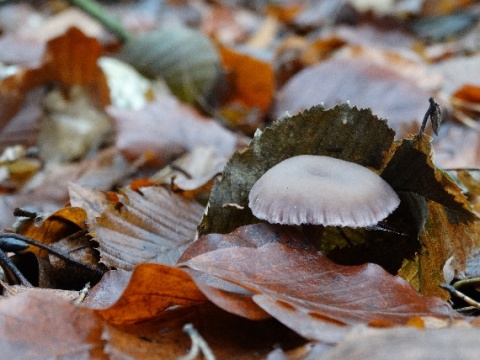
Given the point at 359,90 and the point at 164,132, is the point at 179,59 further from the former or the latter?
the point at 359,90

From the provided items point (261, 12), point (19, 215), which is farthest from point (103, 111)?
point (261, 12)

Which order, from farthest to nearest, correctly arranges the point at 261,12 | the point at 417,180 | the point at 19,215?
the point at 261,12, the point at 19,215, the point at 417,180

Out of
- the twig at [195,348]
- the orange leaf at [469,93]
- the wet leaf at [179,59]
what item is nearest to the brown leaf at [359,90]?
the orange leaf at [469,93]

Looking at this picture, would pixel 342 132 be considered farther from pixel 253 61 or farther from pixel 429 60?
pixel 429 60

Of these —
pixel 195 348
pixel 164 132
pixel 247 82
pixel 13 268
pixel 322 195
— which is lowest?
pixel 13 268

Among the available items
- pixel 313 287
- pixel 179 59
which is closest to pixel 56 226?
pixel 313 287

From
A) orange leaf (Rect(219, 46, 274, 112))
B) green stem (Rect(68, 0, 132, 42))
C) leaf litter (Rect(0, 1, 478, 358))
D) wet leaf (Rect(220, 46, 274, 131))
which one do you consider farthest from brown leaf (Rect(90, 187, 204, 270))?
green stem (Rect(68, 0, 132, 42))
